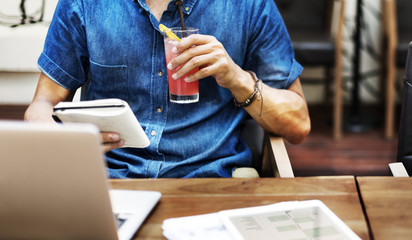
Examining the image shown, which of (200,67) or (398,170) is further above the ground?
(200,67)

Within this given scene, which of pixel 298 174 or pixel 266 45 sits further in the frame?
pixel 298 174

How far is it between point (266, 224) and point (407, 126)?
1.90 ft

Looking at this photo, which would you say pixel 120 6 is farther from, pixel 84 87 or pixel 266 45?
pixel 266 45

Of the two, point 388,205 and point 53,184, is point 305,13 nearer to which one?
point 388,205

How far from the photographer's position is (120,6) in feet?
4.05

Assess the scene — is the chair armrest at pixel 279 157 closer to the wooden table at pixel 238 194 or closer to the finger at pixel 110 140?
the wooden table at pixel 238 194

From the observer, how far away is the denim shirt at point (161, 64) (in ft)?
4.04

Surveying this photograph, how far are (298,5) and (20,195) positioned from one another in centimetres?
315

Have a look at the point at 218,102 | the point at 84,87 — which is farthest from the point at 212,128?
the point at 84,87

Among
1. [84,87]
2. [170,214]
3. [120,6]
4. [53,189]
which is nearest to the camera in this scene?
[53,189]

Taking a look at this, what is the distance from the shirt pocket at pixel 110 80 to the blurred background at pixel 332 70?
1106 millimetres

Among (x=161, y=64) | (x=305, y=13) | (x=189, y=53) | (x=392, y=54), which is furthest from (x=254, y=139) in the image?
(x=305, y=13)

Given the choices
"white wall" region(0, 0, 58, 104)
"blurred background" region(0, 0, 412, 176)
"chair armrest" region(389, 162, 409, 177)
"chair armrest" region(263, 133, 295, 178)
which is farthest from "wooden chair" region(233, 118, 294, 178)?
"white wall" region(0, 0, 58, 104)

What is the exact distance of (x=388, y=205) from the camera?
82 cm
